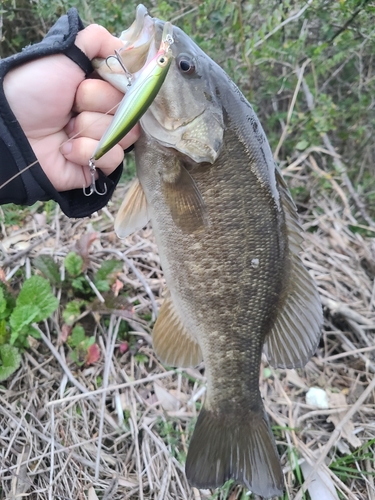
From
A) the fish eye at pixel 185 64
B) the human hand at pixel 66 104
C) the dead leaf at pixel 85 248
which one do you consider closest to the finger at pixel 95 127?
the human hand at pixel 66 104

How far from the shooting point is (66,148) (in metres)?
1.45

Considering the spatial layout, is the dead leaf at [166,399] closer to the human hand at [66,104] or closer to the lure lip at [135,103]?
the human hand at [66,104]

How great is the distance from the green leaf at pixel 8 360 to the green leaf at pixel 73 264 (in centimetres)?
48

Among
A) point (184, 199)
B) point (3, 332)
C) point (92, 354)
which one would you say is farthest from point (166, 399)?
point (184, 199)

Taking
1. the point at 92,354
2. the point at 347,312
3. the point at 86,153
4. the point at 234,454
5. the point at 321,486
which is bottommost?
the point at 321,486

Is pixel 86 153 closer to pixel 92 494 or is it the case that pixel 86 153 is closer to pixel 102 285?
pixel 102 285

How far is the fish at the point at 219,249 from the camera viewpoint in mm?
1373

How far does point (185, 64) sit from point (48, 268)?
1.30 metres

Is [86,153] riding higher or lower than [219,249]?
higher

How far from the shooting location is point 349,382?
2254 mm

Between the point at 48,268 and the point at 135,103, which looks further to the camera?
the point at 48,268

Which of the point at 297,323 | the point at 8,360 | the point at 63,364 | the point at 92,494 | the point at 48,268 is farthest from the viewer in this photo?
the point at 48,268

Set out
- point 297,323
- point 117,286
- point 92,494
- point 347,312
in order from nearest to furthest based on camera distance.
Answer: point 297,323
point 92,494
point 117,286
point 347,312

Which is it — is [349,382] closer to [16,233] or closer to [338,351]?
[338,351]
